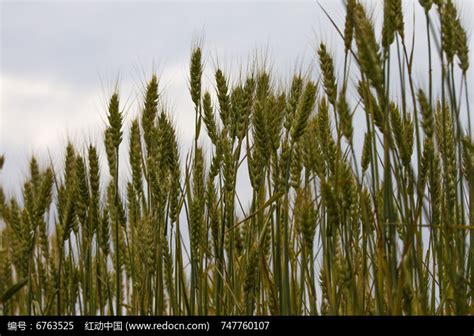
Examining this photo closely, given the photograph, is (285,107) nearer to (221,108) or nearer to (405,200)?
(221,108)

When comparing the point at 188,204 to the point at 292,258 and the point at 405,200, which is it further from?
the point at 405,200

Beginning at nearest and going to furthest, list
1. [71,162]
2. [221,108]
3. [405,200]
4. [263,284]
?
[405,200] < [263,284] < [221,108] < [71,162]

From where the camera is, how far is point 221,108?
9.99ft

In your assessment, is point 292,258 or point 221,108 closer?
point 292,258

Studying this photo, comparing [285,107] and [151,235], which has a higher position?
[285,107]

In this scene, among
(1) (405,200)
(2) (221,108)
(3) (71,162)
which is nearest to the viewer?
(1) (405,200)

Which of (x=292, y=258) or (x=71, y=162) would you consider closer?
(x=292, y=258)

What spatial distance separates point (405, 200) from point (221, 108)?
3.50 feet
